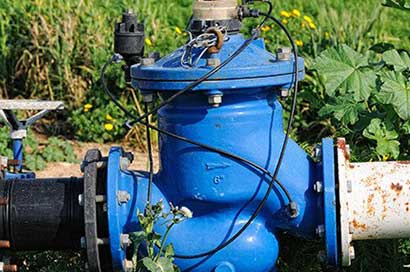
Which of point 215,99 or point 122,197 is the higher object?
point 215,99

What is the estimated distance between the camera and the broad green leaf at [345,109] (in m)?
3.80

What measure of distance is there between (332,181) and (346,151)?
0.15 metres

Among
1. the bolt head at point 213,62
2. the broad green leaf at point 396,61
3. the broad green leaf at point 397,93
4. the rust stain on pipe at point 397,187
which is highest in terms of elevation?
the bolt head at point 213,62

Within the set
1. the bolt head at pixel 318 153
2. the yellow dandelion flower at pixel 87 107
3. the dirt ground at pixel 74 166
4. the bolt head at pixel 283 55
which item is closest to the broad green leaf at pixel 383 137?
the bolt head at pixel 318 153

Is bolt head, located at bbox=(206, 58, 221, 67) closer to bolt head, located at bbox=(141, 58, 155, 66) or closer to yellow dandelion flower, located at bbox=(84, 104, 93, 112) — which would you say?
bolt head, located at bbox=(141, 58, 155, 66)

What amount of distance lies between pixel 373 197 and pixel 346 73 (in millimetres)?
572

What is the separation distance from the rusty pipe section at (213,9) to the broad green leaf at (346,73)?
501 mm

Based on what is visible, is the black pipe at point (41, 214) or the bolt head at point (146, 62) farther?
the black pipe at point (41, 214)

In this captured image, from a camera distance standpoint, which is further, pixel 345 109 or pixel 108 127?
pixel 108 127

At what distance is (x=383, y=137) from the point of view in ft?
12.3

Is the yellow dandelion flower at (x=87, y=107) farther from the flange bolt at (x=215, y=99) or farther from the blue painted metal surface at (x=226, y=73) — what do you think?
the flange bolt at (x=215, y=99)

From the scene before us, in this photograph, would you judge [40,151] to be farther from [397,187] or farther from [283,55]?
[397,187]

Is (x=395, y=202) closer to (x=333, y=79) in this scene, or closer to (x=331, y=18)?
(x=333, y=79)

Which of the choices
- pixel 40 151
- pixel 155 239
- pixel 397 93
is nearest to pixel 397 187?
pixel 397 93
